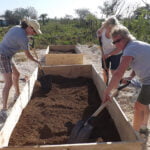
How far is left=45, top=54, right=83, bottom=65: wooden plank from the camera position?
8.18m

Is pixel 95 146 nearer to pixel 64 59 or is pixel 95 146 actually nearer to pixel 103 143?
pixel 103 143

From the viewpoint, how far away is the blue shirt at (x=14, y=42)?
412 centimetres

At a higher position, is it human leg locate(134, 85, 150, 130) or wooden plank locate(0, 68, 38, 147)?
Result: human leg locate(134, 85, 150, 130)

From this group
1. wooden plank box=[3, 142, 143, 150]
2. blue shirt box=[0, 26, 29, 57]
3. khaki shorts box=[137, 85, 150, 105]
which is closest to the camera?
wooden plank box=[3, 142, 143, 150]

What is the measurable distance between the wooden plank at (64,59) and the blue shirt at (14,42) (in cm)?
392

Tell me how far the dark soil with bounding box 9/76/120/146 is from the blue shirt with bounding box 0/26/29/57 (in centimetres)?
107

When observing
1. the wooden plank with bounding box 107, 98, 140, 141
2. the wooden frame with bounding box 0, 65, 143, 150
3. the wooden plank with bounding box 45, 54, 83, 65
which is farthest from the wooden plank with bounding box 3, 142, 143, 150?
the wooden plank with bounding box 45, 54, 83, 65

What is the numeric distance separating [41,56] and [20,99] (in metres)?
6.94

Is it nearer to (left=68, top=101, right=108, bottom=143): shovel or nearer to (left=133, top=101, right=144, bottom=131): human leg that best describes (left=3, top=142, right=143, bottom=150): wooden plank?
(left=68, top=101, right=108, bottom=143): shovel

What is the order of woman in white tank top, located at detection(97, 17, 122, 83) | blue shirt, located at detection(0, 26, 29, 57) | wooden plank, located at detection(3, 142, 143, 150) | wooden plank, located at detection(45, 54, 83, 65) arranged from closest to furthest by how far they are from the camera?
1. wooden plank, located at detection(3, 142, 143, 150)
2. blue shirt, located at detection(0, 26, 29, 57)
3. woman in white tank top, located at detection(97, 17, 122, 83)
4. wooden plank, located at detection(45, 54, 83, 65)

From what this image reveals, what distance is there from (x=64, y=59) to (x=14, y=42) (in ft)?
13.4

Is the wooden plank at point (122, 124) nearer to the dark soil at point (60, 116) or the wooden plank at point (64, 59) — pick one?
the dark soil at point (60, 116)

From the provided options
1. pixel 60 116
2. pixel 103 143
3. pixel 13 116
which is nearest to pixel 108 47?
pixel 60 116

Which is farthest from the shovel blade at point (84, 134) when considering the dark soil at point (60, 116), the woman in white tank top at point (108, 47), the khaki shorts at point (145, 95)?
the woman in white tank top at point (108, 47)
